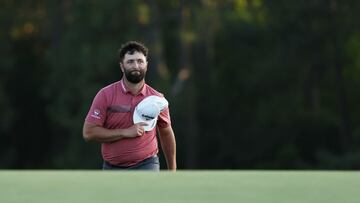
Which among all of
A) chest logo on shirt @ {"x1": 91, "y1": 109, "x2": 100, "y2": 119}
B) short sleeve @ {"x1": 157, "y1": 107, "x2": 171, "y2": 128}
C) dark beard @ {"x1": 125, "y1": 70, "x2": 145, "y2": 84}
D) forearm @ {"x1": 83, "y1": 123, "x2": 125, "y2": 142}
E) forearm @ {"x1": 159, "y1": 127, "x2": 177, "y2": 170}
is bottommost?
forearm @ {"x1": 159, "y1": 127, "x2": 177, "y2": 170}

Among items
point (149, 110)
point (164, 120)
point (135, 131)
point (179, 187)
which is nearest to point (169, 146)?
point (164, 120)

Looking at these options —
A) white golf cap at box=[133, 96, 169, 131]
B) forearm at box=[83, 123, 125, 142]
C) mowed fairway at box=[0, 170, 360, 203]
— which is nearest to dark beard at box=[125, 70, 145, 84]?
white golf cap at box=[133, 96, 169, 131]

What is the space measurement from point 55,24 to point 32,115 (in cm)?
484

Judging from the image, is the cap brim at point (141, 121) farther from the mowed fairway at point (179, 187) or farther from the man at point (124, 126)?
the mowed fairway at point (179, 187)

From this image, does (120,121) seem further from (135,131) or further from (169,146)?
(169,146)

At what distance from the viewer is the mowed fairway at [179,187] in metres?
3.46

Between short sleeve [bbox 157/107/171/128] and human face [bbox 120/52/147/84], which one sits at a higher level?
human face [bbox 120/52/147/84]

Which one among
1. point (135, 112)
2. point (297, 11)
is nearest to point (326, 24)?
point (297, 11)

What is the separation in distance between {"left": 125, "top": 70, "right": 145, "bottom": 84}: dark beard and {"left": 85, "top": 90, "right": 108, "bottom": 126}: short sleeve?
0.72ft

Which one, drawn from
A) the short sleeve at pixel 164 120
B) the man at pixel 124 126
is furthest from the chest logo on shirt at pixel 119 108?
the short sleeve at pixel 164 120

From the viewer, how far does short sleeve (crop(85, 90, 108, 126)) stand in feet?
23.1

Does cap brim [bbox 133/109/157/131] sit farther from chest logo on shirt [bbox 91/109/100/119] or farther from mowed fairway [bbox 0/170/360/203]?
mowed fairway [bbox 0/170/360/203]

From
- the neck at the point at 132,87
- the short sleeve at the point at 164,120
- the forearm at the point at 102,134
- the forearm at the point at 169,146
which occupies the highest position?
the neck at the point at 132,87

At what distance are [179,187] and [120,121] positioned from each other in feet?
11.2
